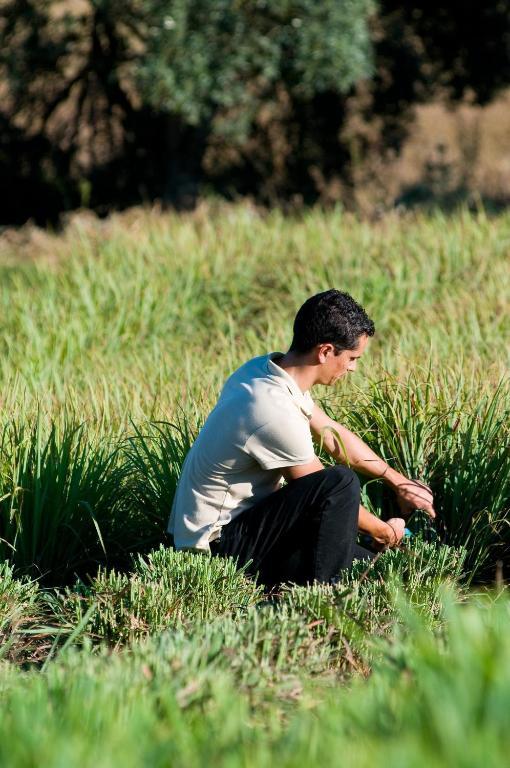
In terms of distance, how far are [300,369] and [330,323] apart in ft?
0.66

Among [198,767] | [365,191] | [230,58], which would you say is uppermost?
[230,58]

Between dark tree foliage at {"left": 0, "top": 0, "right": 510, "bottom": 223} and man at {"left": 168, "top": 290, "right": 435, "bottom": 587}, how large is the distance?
8.80m

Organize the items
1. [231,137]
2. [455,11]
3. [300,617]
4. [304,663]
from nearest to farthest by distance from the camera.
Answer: [304,663] < [300,617] < [231,137] < [455,11]

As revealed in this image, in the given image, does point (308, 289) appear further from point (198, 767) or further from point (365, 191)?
point (365, 191)

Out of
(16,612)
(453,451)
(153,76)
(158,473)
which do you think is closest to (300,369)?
(158,473)

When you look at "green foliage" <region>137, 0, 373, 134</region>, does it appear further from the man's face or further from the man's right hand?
the man's right hand

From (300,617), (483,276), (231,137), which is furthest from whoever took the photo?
(231,137)

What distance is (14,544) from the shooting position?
4223mm

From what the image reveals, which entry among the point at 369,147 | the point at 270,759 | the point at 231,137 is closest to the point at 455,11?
the point at 369,147

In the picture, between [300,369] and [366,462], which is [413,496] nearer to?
[366,462]

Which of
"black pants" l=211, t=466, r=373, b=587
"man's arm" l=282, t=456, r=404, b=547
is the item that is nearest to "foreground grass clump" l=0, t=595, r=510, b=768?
"black pants" l=211, t=466, r=373, b=587

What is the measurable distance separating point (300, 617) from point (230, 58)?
1030 centimetres

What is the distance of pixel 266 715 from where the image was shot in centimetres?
254

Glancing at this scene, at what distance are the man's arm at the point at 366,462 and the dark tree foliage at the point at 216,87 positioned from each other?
8.60 meters
